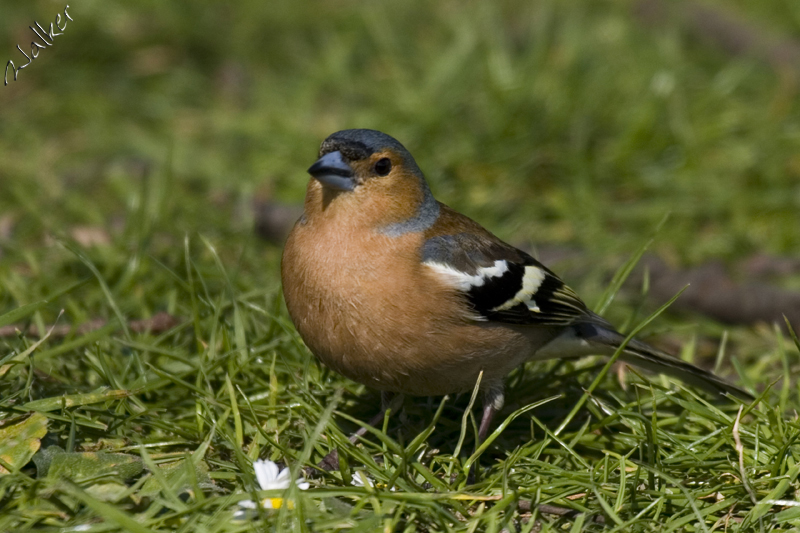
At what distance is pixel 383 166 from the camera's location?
11.4 ft

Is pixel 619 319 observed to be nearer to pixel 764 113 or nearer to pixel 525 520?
pixel 525 520

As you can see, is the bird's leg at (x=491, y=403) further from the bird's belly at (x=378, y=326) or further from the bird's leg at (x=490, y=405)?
the bird's belly at (x=378, y=326)

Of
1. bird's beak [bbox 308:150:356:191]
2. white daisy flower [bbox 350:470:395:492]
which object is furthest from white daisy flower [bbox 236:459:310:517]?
bird's beak [bbox 308:150:356:191]

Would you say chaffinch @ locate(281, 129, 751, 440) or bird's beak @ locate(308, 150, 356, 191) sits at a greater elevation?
bird's beak @ locate(308, 150, 356, 191)

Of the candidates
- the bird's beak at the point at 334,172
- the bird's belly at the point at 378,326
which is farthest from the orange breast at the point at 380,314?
the bird's beak at the point at 334,172

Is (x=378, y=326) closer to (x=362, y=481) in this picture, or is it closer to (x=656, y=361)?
(x=362, y=481)

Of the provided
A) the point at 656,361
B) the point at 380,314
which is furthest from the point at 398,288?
the point at 656,361

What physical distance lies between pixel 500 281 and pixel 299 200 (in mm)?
2991

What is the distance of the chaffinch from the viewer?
10.6 feet

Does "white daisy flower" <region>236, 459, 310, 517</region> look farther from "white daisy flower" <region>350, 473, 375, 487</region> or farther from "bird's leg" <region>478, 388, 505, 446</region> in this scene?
"bird's leg" <region>478, 388, 505, 446</region>

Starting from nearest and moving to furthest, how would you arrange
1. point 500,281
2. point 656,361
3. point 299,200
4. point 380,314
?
point 380,314
point 500,281
point 656,361
point 299,200

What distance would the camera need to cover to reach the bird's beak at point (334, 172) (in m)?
3.29

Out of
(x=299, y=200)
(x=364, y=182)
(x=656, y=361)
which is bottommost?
(x=656, y=361)

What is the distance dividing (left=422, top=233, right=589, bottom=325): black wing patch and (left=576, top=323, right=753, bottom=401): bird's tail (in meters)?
0.12
